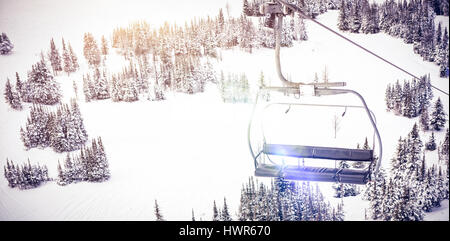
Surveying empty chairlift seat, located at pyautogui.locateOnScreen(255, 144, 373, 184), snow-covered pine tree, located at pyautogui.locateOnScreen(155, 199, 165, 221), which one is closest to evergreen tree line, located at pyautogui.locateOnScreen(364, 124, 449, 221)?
empty chairlift seat, located at pyautogui.locateOnScreen(255, 144, 373, 184)

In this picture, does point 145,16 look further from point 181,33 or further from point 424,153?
point 424,153

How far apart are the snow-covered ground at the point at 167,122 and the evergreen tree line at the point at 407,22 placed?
185 mm

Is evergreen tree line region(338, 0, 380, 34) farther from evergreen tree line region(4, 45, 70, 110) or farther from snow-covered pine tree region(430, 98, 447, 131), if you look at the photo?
evergreen tree line region(4, 45, 70, 110)

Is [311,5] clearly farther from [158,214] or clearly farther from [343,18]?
[158,214]

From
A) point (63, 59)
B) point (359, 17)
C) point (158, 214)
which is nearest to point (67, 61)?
point (63, 59)

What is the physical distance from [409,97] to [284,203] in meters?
3.91

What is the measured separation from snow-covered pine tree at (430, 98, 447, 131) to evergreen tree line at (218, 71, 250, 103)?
163 inches

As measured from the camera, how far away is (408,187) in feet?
26.6

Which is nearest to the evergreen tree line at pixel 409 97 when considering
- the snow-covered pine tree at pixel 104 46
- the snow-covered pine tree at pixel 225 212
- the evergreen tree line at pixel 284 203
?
the evergreen tree line at pixel 284 203

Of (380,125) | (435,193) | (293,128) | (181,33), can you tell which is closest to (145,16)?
(181,33)

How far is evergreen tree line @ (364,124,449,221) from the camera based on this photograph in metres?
7.29

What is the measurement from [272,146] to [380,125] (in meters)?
4.42

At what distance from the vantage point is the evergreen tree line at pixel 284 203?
7672 mm

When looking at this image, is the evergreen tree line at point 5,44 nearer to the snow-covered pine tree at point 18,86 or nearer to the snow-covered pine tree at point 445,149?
the snow-covered pine tree at point 18,86
